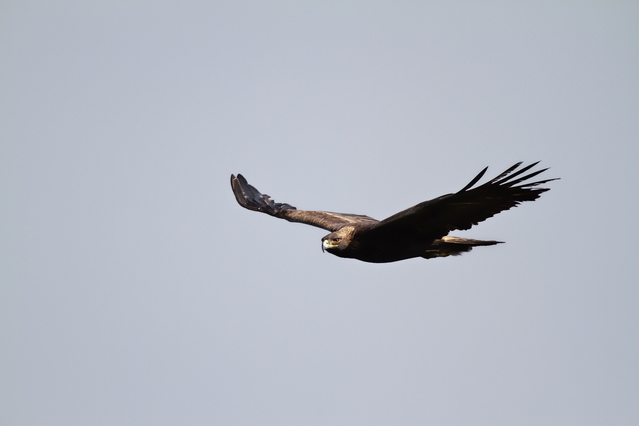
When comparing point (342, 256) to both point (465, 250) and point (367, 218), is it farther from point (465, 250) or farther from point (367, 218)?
point (367, 218)

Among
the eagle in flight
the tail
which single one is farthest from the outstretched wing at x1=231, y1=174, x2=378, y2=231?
the tail

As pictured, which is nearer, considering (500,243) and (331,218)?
(500,243)

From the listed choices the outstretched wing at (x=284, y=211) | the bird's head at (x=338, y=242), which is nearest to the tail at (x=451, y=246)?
the bird's head at (x=338, y=242)

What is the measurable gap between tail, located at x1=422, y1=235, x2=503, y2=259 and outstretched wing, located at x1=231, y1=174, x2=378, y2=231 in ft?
6.46

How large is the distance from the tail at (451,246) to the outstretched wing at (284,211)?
6.46 feet

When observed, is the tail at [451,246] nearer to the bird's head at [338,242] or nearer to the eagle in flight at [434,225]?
the eagle in flight at [434,225]

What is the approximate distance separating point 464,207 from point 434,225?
25.7 inches

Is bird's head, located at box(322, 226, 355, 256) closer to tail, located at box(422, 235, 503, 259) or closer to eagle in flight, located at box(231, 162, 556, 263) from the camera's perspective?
eagle in flight, located at box(231, 162, 556, 263)

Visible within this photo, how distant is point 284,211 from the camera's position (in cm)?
1495

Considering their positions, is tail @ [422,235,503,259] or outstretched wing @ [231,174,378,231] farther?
outstretched wing @ [231,174,378,231]

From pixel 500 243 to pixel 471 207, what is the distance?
1452 mm

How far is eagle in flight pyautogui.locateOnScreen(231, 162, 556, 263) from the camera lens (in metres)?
9.96

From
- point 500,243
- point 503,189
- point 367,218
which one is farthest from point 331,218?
point 503,189

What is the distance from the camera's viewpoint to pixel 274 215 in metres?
15.1
